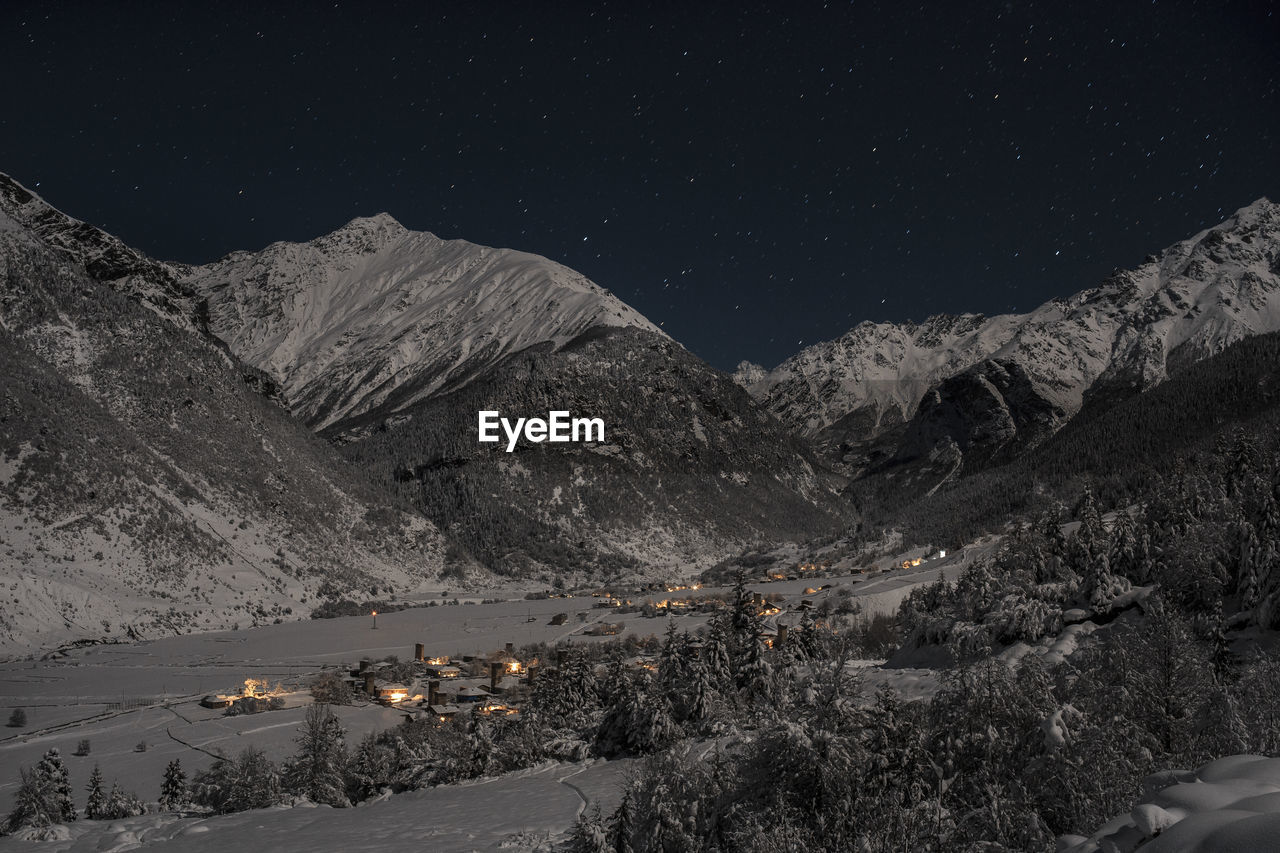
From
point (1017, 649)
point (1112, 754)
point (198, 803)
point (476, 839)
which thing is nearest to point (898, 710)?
point (1112, 754)

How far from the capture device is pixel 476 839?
18375 mm

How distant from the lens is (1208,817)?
532 cm

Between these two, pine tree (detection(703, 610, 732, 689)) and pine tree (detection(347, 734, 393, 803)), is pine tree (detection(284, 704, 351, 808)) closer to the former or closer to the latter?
pine tree (detection(347, 734, 393, 803))

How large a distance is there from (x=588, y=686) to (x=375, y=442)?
170 meters

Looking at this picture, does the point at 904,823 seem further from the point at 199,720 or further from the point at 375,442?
the point at 375,442

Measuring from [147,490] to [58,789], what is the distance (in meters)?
68.1

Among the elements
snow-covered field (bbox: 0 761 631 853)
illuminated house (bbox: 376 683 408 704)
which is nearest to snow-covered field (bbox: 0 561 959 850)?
snow-covered field (bbox: 0 761 631 853)

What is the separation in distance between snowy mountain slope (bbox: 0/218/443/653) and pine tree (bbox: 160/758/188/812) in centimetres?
4438

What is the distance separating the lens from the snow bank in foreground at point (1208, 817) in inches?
188

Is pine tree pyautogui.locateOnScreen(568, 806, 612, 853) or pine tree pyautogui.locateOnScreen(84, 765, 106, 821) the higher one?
pine tree pyautogui.locateOnScreen(568, 806, 612, 853)

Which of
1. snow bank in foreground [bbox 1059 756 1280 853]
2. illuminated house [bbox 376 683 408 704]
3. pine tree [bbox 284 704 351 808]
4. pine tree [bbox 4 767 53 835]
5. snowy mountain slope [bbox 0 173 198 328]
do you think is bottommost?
illuminated house [bbox 376 683 408 704]

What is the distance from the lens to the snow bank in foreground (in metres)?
4.78

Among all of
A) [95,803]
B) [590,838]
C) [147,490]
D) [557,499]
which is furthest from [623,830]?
[557,499]

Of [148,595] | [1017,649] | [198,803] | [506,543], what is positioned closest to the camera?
[1017,649]
